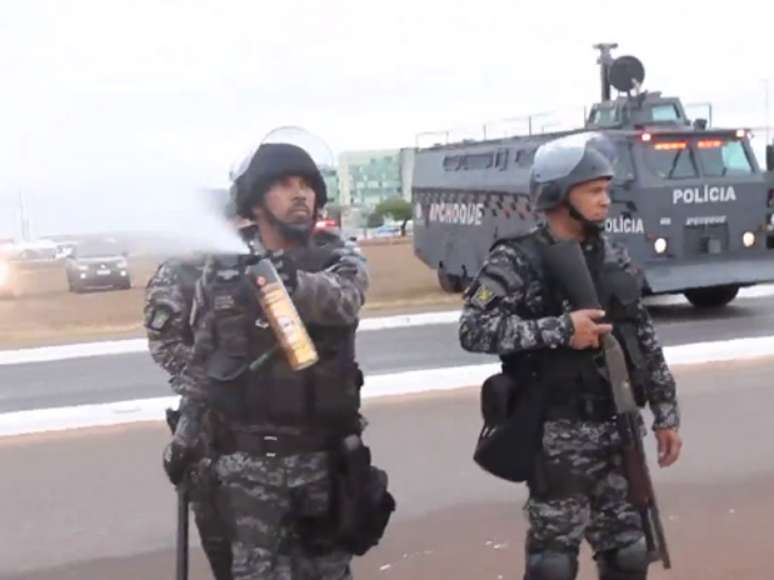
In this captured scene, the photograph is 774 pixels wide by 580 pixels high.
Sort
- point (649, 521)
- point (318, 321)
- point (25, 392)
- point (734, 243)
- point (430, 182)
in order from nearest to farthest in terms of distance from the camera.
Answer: point (318, 321), point (649, 521), point (25, 392), point (734, 243), point (430, 182)

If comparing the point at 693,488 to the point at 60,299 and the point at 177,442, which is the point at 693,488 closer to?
the point at 177,442

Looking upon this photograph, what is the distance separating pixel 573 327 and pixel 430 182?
53.3ft

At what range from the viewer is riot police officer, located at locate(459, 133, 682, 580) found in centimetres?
377

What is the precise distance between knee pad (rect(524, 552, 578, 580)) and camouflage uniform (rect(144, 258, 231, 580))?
95 cm

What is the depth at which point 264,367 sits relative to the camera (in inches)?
133

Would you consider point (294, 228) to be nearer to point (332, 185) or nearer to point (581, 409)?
point (332, 185)

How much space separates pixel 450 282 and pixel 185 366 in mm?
15825

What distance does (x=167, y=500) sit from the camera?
6375mm

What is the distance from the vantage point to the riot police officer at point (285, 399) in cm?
338

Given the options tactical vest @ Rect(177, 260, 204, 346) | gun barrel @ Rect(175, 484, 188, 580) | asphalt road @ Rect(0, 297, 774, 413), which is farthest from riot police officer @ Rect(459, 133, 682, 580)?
asphalt road @ Rect(0, 297, 774, 413)

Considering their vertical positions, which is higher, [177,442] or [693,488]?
[177,442]

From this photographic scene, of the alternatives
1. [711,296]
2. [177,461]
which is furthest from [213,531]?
[711,296]

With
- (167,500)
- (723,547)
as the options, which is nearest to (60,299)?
(167,500)

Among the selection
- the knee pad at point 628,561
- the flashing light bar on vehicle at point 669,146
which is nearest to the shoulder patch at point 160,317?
the knee pad at point 628,561
